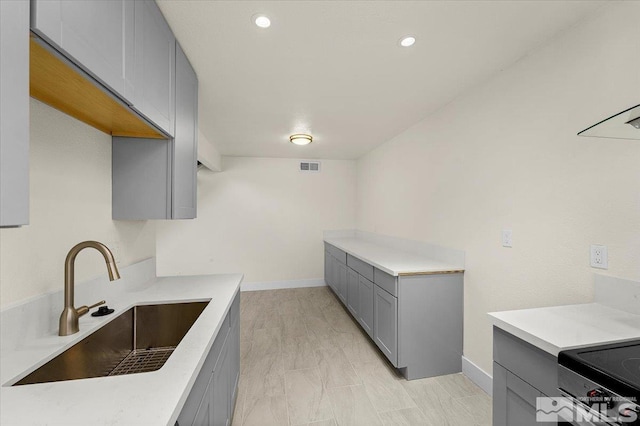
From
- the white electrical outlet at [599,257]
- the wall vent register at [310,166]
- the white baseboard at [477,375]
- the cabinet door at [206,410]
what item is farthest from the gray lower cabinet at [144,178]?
the wall vent register at [310,166]

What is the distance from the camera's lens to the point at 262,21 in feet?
4.89

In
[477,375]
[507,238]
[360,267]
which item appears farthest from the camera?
[360,267]

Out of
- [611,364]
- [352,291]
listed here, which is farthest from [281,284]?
[611,364]

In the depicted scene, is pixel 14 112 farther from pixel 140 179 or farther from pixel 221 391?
pixel 221 391

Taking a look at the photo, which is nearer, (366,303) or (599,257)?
(599,257)

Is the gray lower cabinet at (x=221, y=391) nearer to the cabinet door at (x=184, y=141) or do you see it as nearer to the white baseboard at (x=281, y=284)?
the cabinet door at (x=184, y=141)

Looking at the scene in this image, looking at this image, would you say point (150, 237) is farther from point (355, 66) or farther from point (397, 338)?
point (397, 338)

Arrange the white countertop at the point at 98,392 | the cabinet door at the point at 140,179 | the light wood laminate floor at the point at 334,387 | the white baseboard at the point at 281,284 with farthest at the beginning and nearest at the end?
the white baseboard at the point at 281,284 → the light wood laminate floor at the point at 334,387 → the cabinet door at the point at 140,179 → the white countertop at the point at 98,392

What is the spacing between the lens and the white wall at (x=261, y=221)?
4762 mm

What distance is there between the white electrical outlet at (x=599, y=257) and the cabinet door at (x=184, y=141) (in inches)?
93.8

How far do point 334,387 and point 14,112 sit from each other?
96.6 inches

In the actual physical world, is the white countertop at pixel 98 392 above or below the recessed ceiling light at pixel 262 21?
below

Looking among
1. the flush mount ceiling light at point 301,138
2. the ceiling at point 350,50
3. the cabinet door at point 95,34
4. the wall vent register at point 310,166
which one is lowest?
the cabinet door at point 95,34

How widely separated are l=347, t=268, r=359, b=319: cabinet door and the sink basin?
2.13 m
